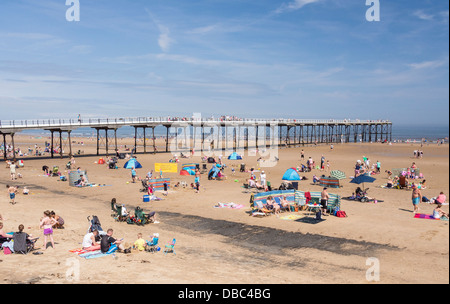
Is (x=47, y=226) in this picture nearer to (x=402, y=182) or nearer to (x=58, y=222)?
(x=58, y=222)

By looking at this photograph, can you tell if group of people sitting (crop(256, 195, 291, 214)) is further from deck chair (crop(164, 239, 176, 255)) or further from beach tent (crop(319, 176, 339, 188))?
beach tent (crop(319, 176, 339, 188))

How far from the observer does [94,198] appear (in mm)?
18453

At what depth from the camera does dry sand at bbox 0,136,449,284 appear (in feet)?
26.8

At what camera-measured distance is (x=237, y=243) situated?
11.3 metres

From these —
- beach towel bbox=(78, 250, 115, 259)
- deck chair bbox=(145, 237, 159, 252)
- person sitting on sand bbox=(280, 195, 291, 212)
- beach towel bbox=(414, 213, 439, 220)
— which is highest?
person sitting on sand bbox=(280, 195, 291, 212)

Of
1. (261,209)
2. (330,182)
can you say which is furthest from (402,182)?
(261,209)

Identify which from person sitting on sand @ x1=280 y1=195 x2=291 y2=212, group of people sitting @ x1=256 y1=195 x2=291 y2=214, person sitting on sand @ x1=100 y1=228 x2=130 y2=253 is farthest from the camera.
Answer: person sitting on sand @ x1=280 y1=195 x2=291 y2=212

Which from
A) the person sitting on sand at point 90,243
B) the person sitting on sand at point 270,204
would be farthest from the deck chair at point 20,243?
the person sitting on sand at point 270,204

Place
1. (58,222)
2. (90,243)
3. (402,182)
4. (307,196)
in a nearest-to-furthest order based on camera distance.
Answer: (90,243)
(58,222)
(307,196)
(402,182)

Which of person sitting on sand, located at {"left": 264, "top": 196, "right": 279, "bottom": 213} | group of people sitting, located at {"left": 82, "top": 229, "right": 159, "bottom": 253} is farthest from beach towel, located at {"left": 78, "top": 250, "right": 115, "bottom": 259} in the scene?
person sitting on sand, located at {"left": 264, "top": 196, "right": 279, "bottom": 213}

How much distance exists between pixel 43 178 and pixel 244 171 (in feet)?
49.0
